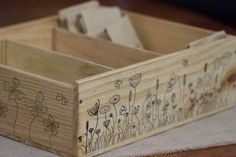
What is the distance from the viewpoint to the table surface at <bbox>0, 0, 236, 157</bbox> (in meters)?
1.85

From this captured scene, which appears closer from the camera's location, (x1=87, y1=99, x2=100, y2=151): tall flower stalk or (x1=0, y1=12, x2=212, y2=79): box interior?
(x1=87, y1=99, x2=100, y2=151): tall flower stalk

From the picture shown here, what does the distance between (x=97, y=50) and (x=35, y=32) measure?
15cm

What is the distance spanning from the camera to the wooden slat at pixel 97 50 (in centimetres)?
136

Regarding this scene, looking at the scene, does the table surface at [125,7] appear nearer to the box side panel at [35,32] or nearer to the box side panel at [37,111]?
the box side panel at [35,32]

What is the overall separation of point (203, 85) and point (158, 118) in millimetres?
131

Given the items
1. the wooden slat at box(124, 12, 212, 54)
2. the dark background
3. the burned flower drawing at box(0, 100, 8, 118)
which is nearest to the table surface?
the dark background

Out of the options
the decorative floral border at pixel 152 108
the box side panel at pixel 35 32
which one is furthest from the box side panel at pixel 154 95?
the box side panel at pixel 35 32

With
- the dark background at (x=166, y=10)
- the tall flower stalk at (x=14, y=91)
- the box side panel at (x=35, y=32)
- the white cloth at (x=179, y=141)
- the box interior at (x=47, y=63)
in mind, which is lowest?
the white cloth at (x=179, y=141)

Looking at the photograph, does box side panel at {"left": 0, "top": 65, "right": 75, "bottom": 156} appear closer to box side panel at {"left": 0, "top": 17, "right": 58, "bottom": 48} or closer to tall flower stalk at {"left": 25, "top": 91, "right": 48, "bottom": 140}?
tall flower stalk at {"left": 25, "top": 91, "right": 48, "bottom": 140}

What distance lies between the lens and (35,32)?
1.49m

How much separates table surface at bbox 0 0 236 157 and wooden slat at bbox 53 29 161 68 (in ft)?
1.17

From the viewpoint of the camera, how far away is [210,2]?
74.5 inches

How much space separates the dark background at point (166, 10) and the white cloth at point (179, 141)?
512 millimetres

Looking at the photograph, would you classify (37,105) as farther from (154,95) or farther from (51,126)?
(154,95)
